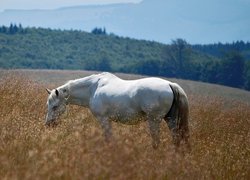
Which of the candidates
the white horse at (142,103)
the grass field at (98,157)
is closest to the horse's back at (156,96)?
the white horse at (142,103)

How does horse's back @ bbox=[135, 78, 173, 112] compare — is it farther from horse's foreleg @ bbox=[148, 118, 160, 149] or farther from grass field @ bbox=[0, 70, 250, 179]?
grass field @ bbox=[0, 70, 250, 179]

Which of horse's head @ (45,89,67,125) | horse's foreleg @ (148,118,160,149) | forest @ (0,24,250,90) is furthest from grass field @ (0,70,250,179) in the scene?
forest @ (0,24,250,90)

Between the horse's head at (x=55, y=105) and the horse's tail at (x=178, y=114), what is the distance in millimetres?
2232

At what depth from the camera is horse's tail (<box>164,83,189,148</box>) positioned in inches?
314

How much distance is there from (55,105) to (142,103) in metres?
2.09

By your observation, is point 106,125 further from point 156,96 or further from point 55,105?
point 55,105

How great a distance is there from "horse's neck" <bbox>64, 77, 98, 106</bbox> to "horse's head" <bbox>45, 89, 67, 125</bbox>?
18 centimetres

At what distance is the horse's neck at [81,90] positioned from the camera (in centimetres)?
925

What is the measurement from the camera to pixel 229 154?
733cm

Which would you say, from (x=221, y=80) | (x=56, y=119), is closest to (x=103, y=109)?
(x=56, y=119)

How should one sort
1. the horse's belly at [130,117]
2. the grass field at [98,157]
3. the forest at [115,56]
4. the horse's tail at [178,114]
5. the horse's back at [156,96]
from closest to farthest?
the grass field at [98,157] → the horse's back at [156,96] → the horse's tail at [178,114] → the horse's belly at [130,117] → the forest at [115,56]

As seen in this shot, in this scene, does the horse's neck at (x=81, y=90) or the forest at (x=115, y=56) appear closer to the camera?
the horse's neck at (x=81, y=90)

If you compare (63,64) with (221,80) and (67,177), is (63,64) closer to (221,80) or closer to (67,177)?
(221,80)

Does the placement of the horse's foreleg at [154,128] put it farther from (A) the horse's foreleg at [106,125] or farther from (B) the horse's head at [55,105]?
(B) the horse's head at [55,105]
